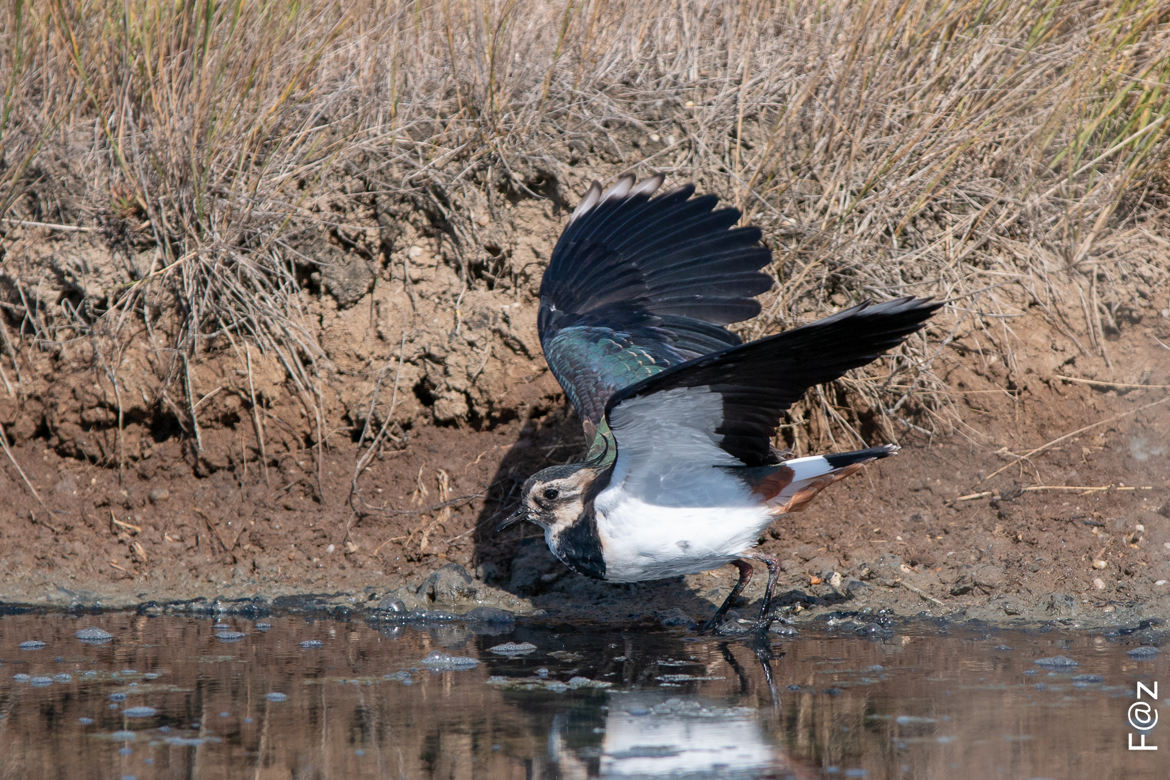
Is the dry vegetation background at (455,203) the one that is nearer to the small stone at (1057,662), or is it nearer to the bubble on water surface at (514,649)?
the bubble on water surface at (514,649)

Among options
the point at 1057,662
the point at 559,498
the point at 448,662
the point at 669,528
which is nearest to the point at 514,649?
the point at 448,662

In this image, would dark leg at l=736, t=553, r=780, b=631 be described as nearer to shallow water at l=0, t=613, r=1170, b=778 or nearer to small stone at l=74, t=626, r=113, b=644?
shallow water at l=0, t=613, r=1170, b=778

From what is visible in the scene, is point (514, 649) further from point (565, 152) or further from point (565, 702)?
point (565, 152)

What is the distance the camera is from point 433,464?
221 inches

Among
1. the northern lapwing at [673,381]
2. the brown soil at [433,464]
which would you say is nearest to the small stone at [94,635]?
the brown soil at [433,464]

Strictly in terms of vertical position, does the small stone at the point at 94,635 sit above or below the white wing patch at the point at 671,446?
below

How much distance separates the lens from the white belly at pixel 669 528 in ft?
14.3

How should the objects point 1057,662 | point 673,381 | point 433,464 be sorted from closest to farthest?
point 673,381 < point 1057,662 < point 433,464

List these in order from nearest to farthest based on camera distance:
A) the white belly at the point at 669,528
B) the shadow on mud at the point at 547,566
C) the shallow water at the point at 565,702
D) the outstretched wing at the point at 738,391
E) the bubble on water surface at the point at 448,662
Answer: the shallow water at the point at 565,702 < the outstretched wing at the point at 738,391 < the bubble on water surface at the point at 448,662 < the white belly at the point at 669,528 < the shadow on mud at the point at 547,566

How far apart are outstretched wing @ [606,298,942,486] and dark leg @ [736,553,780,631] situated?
0.53 meters

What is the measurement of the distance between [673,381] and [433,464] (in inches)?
89.5

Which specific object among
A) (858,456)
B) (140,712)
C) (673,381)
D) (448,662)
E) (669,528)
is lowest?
(140,712)

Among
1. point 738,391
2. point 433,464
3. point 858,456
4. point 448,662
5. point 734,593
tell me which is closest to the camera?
point 738,391

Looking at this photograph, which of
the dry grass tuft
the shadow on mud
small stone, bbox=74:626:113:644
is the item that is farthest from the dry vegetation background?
small stone, bbox=74:626:113:644
